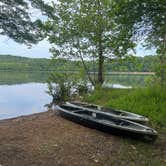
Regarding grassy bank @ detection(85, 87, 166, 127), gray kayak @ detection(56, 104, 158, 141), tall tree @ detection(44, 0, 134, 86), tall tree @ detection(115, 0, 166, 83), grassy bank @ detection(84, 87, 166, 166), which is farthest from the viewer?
tall tree @ detection(44, 0, 134, 86)

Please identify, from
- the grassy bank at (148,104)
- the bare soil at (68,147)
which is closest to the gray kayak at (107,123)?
the bare soil at (68,147)

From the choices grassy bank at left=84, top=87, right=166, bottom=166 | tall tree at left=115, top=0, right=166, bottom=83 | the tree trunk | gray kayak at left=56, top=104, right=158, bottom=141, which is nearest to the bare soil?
grassy bank at left=84, top=87, right=166, bottom=166

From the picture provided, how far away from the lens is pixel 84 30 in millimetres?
13984

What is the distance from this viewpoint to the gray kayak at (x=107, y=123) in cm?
633

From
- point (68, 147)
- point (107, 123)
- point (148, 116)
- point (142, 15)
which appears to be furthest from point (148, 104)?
point (68, 147)

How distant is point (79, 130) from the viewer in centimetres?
696

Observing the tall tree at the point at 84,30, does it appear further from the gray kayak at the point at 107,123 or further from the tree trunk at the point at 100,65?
the gray kayak at the point at 107,123

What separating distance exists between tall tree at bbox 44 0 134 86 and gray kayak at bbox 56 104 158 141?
6003 millimetres

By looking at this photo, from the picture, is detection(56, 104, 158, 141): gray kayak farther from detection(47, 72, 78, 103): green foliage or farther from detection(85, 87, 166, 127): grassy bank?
detection(47, 72, 78, 103): green foliage


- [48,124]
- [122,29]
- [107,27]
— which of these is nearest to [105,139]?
[48,124]

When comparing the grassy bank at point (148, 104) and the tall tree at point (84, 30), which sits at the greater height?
the tall tree at point (84, 30)

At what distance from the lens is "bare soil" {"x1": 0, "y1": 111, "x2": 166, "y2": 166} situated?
5.16 metres

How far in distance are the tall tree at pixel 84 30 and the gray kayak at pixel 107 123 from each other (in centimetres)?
600

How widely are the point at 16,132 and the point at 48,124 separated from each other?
37.5 inches
